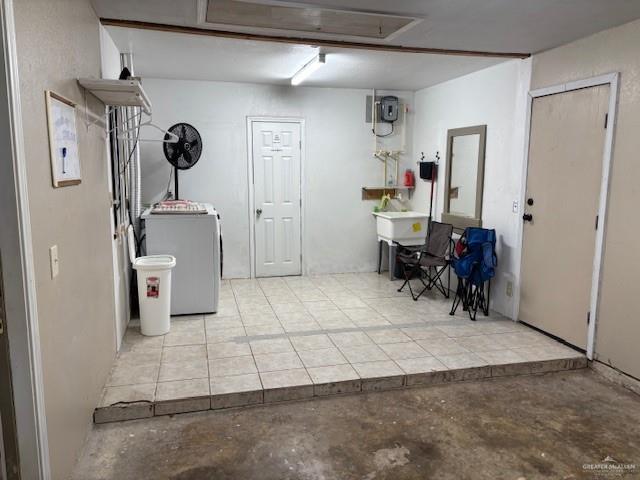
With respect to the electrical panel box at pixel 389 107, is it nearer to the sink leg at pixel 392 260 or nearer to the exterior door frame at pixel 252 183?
the exterior door frame at pixel 252 183

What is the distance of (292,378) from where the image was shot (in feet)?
10.4

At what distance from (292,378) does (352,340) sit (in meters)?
0.85

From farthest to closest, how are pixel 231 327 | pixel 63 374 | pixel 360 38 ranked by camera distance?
pixel 231 327 → pixel 360 38 → pixel 63 374

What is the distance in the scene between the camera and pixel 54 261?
78.5 inches

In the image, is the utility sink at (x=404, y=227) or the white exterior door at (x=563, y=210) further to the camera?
the utility sink at (x=404, y=227)

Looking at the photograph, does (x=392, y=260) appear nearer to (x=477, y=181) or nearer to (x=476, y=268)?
(x=477, y=181)

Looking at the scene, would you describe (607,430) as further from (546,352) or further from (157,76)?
(157,76)

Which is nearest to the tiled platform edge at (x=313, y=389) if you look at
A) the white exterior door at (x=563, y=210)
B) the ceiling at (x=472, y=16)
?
the white exterior door at (x=563, y=210)

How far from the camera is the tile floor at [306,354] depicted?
3008 millimetres

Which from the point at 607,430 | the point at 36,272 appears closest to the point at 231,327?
the point at 36,272

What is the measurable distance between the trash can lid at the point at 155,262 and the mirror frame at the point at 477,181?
3.01 meters

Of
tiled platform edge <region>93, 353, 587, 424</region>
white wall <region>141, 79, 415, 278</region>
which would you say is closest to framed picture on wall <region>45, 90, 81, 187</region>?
tiled platform edge <region>93, 353, 587, 424</region>

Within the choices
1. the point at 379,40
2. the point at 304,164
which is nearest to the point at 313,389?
the point at 379,40

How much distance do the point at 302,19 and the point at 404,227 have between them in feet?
10.5
